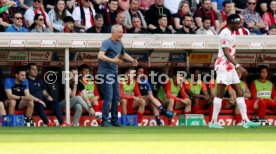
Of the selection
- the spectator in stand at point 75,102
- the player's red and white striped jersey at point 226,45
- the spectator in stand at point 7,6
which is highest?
the spectator in stand at point 7,6

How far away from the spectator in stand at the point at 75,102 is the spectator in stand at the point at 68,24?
2.89 ft

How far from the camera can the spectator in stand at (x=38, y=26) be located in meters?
21.1

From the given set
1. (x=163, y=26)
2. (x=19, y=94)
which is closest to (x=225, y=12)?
(x=163, y=26)

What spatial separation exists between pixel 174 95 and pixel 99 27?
7.66ft

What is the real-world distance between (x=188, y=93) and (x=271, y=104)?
1.92 m

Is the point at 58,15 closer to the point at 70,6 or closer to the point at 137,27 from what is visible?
the point at 70,6

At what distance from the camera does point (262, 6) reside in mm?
24844

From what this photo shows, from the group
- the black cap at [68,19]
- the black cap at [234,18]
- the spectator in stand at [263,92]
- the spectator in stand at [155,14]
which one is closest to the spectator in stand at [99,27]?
the black cap at [68,19]

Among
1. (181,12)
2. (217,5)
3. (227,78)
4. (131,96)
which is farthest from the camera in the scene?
(217,5)

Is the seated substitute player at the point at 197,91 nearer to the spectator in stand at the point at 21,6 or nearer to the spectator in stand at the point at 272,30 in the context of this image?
the spectator in stand at the point at 272,30
